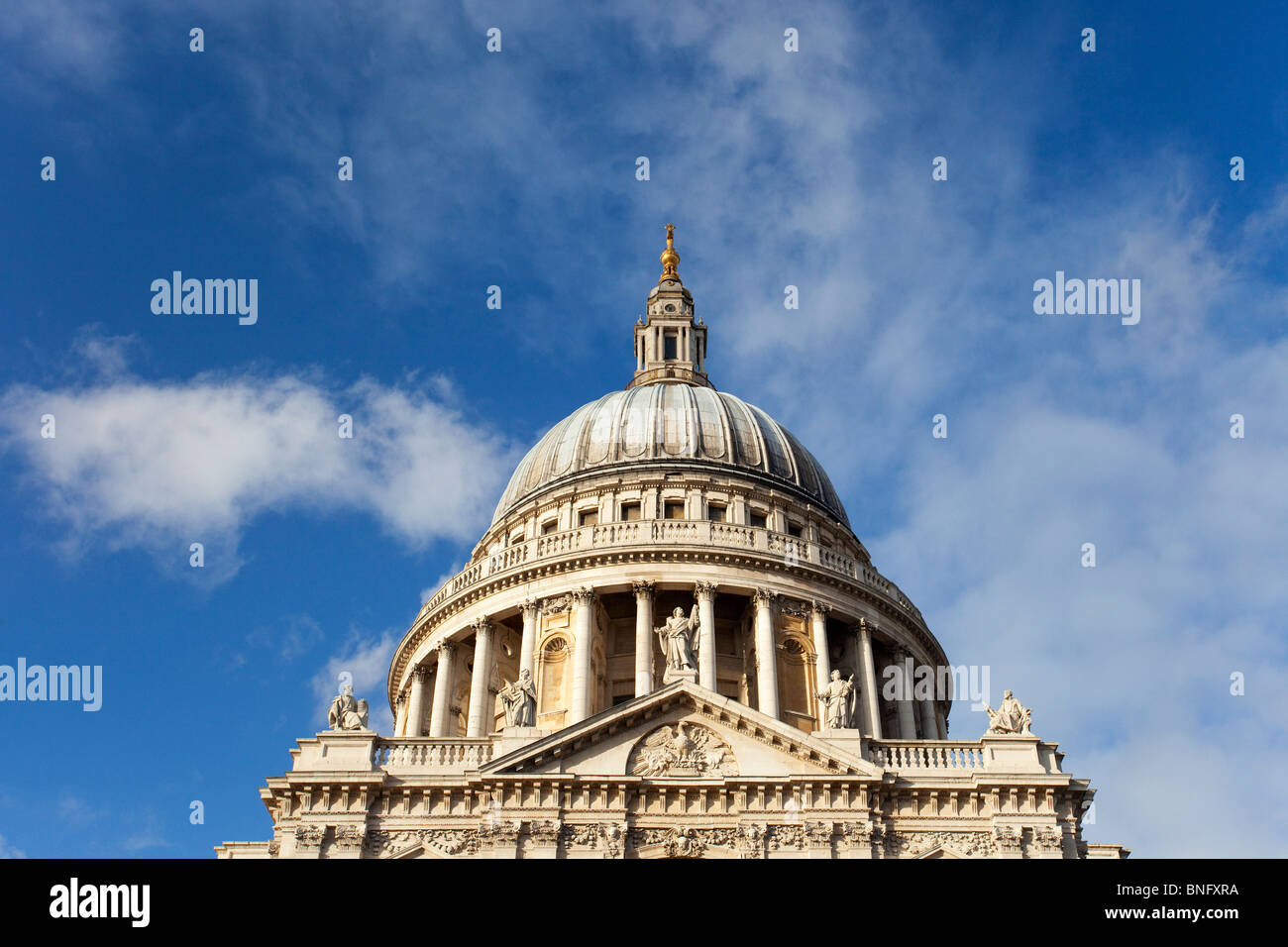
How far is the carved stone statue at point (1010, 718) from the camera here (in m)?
35.4

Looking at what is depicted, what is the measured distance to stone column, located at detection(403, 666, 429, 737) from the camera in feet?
170

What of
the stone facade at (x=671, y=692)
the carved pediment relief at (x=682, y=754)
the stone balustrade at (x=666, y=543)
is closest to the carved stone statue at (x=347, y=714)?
the stone facade at (x=671, y=692)

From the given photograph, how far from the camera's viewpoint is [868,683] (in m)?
48.9

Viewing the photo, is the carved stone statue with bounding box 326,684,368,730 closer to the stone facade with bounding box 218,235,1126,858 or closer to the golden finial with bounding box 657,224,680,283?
the stone facade with bounding box 218,235,1126,858

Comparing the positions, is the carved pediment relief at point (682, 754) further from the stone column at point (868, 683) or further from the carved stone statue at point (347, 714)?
the stone column at point (868, 683)

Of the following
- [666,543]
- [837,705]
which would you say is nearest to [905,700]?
[666,543]

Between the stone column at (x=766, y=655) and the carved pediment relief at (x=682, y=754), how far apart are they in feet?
36.4

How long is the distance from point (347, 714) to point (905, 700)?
79.8 ft
